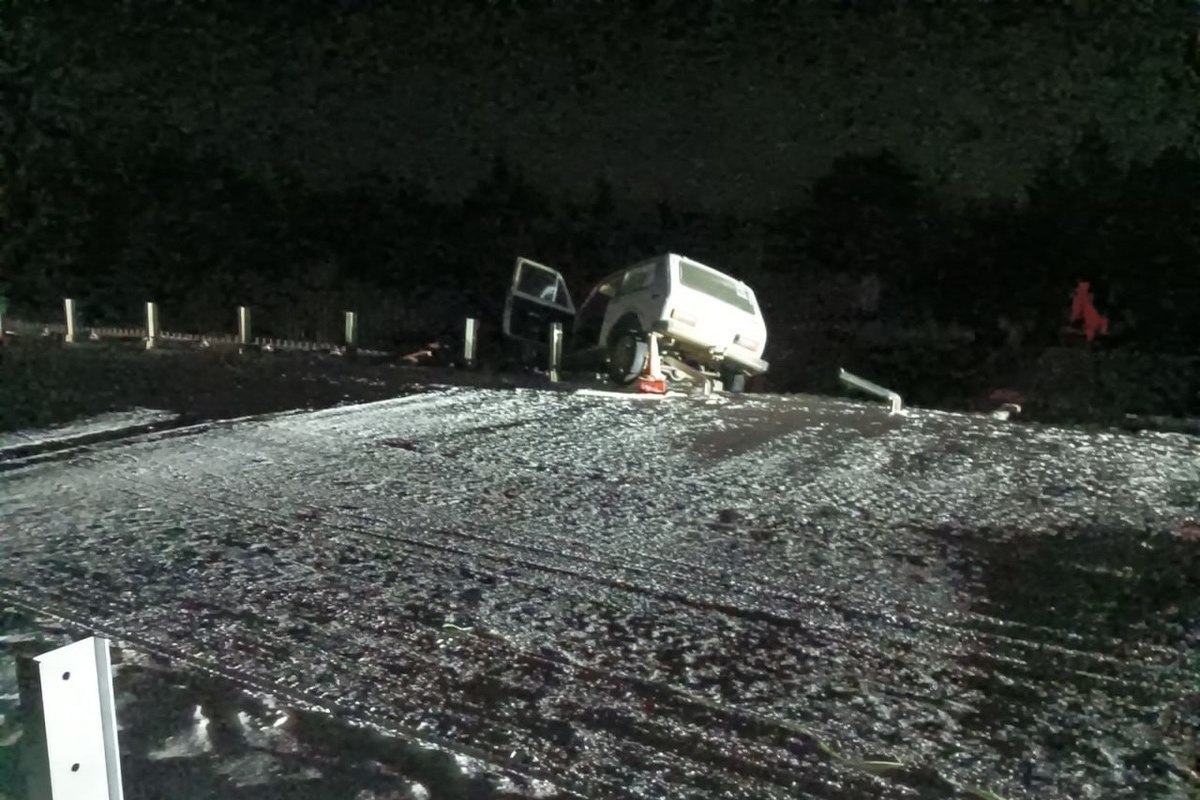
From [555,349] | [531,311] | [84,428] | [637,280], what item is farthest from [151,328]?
[637,280]

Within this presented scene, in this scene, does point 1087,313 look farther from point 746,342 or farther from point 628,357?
point 628,357

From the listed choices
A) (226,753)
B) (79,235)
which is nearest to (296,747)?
(226,753)

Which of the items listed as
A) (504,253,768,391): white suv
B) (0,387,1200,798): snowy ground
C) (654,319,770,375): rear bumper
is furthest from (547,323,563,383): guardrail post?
(0,387,1200,798): snowy ground

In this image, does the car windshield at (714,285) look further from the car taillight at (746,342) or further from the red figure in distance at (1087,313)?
the red figure in distance at (1087,313)

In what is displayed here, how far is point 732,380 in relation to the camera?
1280cm

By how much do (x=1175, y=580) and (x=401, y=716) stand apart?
4286 mm

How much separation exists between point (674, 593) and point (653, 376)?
6730 mm

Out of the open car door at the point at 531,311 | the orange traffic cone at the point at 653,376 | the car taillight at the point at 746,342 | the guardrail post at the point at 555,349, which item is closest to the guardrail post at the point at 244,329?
the open car door at the point at 531,311

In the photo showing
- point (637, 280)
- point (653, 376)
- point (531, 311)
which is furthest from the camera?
point (531, 311)

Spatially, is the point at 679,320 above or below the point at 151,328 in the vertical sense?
above

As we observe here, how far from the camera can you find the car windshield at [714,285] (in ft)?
38.7

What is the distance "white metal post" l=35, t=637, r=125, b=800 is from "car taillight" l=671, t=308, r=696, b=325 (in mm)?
9435

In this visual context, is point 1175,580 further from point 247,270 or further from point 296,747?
point 247,270

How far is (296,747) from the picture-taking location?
3424 millimetres
